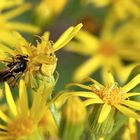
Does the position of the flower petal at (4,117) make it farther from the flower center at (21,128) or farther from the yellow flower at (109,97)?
the yellow flower at (109,97)

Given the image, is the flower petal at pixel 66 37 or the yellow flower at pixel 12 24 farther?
the yellow flower at pixel 12 24

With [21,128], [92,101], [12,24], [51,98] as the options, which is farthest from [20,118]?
[12,24]

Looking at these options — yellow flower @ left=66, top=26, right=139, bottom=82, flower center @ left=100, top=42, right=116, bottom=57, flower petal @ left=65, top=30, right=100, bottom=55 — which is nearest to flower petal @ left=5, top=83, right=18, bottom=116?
yellow flower @ left=66, top=26, right=139, bottom=82

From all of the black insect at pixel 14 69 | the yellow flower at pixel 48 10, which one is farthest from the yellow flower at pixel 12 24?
the black insect at pixel 14 69

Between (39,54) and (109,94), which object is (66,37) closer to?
(39,54)

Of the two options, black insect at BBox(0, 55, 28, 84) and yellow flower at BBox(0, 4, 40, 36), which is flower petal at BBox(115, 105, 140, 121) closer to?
black insect at BBox(0, 55, 28, 84)
